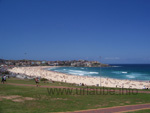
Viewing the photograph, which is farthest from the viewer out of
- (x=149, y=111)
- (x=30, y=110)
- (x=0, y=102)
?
(x=0, y=102)

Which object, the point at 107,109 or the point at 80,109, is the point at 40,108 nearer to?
the point at 80,109

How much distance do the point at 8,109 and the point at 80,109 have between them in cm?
388

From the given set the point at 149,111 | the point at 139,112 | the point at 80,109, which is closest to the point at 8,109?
the point at 80,109

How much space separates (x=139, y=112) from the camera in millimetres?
8734

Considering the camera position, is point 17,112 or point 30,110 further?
point 30,110

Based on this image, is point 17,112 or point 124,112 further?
point 124,112

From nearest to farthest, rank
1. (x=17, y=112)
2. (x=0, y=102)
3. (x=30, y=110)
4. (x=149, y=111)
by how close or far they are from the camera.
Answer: (x=17, y=112), (x=30, y=110), (x=149, y=111), (x=0, y=102)

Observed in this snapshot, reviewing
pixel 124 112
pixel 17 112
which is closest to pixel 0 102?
pixel 17 112

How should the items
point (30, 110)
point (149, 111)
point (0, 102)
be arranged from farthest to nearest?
1. point (0, 102)
2. point (149, 111)
3. point (30, 110)

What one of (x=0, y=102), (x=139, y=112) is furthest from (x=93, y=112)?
(x=0, y=102)

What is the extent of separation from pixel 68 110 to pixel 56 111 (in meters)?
0.69

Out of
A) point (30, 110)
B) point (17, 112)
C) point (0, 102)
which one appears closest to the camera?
point (17, 112)

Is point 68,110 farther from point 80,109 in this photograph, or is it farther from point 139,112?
point 139,112

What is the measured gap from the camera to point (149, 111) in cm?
900
